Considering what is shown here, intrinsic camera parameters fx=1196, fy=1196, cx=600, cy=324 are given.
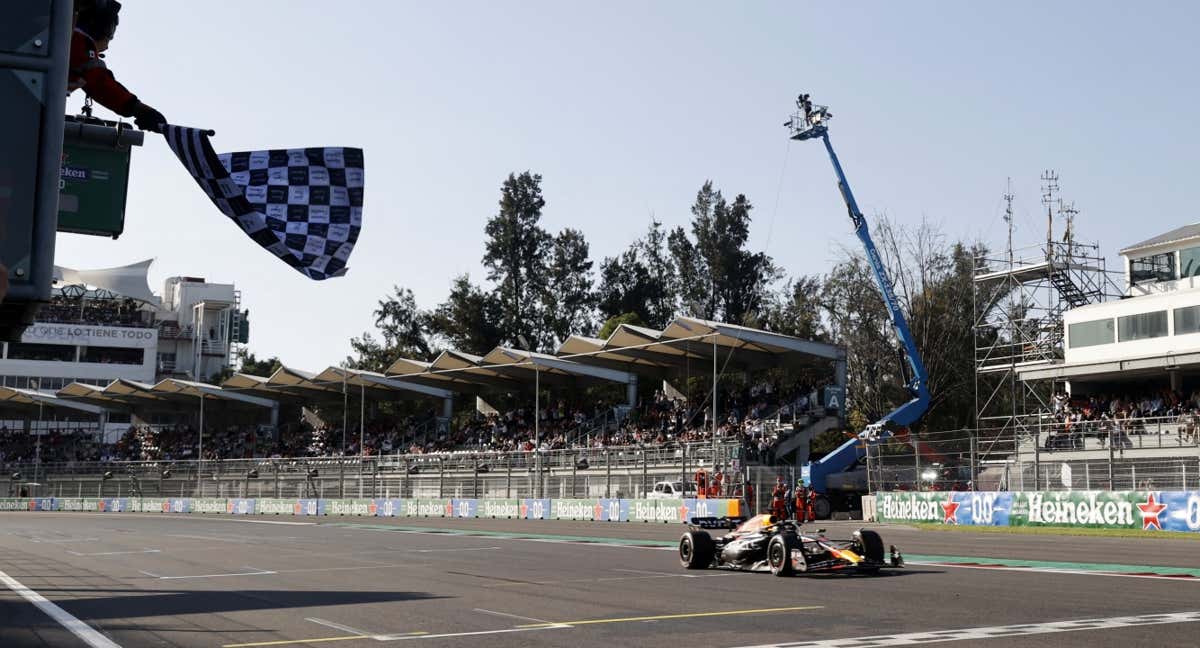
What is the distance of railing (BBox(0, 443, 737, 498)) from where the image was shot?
4266cm

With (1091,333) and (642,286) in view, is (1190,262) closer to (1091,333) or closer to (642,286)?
(1091,333)

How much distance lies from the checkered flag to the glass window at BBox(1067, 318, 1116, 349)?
4274cm

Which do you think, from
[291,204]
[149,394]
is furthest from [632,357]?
[291,204]

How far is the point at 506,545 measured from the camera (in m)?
26.6

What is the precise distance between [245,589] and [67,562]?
26.1ft

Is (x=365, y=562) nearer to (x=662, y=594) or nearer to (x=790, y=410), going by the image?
(x=662, y=594)

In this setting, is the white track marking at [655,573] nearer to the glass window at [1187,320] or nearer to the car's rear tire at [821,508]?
the car's rear tire at [821,508]

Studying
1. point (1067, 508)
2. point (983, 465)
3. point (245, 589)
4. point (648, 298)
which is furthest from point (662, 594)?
point (648, 298)

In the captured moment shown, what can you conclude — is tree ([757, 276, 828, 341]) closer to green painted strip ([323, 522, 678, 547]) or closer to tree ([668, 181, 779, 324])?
tree ([668, 181, 779, 324])

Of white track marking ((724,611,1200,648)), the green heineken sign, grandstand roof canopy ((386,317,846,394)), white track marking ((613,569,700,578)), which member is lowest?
white track marking ((613,569,700,578))

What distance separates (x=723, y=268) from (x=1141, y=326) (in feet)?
143

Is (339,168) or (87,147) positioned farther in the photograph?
(339,168)

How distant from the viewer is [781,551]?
54.5 feet

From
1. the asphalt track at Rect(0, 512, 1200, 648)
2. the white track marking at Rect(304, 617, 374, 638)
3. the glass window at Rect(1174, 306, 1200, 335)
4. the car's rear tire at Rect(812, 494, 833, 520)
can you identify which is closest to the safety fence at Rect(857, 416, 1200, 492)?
the car's rear tire at Rect(812, 494, 833, 520)
